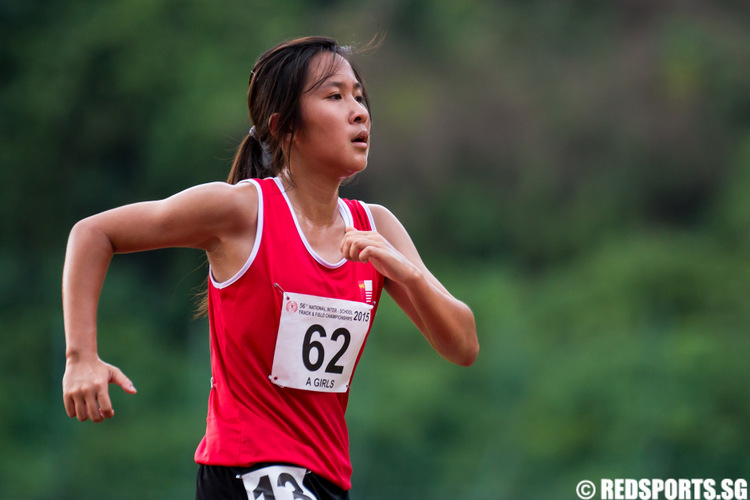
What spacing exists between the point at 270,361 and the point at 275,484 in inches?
11.7

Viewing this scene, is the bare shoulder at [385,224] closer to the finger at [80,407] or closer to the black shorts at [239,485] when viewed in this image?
the black shorts at [239,485]

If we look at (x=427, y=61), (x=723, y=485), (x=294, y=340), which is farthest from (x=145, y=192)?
(x=294, y=340)

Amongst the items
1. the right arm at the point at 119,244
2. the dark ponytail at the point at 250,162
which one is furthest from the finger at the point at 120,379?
the dark ponytail at the point at 250,162

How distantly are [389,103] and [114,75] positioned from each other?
385 cm

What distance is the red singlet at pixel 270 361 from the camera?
7.35ft

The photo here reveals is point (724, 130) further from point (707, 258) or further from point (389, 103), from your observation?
point (389, 103)

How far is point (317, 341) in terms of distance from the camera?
7.64 feet

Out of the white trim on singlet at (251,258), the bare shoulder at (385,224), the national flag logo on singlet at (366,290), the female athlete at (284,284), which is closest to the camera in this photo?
the female athlete at (284,284)

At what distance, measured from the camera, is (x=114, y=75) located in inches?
500

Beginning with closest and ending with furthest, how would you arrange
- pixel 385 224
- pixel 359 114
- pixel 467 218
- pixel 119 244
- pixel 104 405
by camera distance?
pixel 104 405
pixel 119 244
pixel 359 114
pixel 385 224
pixel 467 218

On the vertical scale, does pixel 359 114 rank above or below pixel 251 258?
above

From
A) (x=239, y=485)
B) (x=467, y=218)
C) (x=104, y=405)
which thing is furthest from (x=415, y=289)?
(x=467, y=218)

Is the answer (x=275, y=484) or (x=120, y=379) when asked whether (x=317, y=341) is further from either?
(x=120, y=379)

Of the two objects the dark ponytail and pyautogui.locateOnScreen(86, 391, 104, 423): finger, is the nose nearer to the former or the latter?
the dark ponytail
